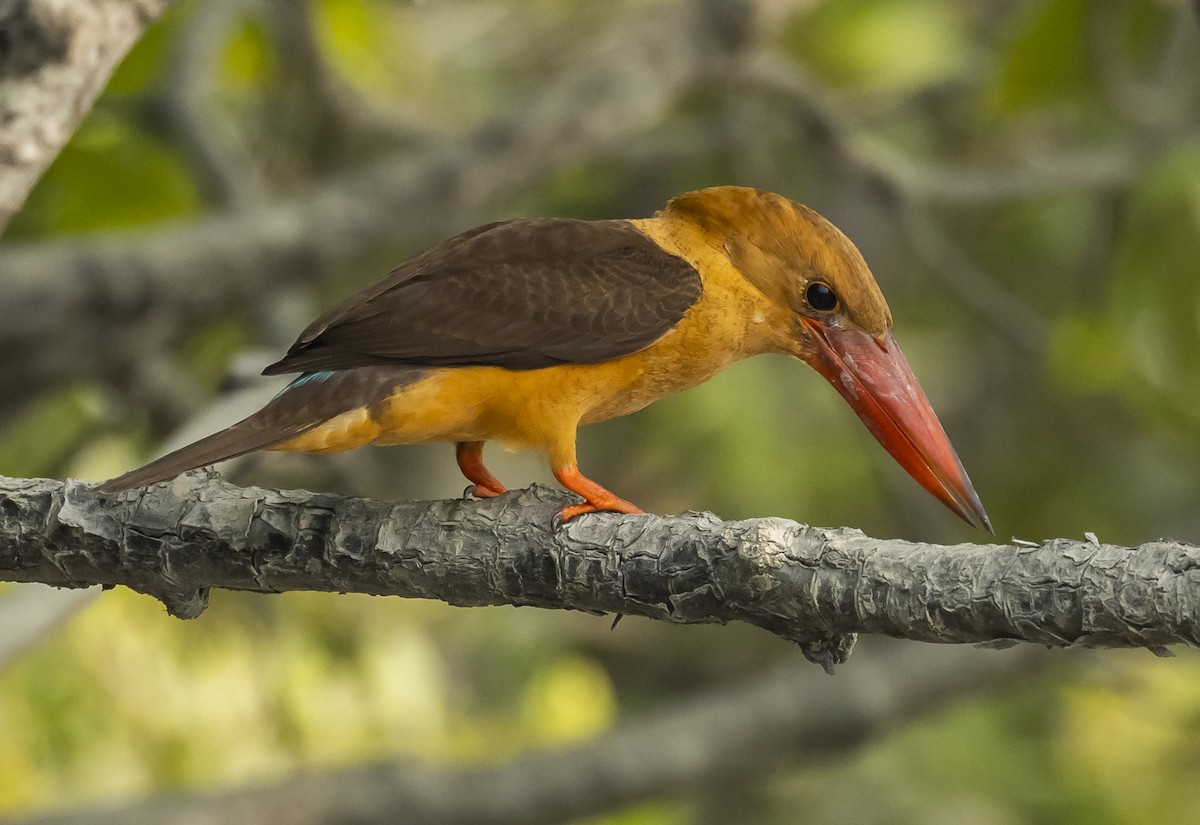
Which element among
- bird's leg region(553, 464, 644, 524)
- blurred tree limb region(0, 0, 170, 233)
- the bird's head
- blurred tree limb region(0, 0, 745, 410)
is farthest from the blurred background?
the bird's head

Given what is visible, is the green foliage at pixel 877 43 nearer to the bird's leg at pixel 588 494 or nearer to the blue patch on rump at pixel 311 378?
the bird's leg at pixel 588 494

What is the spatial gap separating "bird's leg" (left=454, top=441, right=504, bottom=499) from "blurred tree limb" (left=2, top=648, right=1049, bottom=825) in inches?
65.5

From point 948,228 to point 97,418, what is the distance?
148 inches

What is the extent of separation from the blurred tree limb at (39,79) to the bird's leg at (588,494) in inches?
34.4

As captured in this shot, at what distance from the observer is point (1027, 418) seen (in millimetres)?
6195

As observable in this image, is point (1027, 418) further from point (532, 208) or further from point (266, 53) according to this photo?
point (266, 53)

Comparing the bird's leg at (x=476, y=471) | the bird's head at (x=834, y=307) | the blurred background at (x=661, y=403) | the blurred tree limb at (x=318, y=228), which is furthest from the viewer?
the blurred background at (x=661, y=403)

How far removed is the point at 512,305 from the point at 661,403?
3.95 metres

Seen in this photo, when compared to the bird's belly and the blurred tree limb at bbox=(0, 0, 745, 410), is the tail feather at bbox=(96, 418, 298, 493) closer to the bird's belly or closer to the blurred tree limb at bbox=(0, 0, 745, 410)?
the bird's belly

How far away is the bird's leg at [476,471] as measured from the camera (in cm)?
243

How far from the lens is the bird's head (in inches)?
88.0

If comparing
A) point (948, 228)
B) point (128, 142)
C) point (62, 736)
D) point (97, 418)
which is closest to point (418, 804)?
point (62, 736)

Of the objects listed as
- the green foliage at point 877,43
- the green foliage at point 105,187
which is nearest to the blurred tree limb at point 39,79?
the green foliage at point 105,187

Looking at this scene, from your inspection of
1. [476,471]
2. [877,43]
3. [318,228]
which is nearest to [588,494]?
[476,471]
